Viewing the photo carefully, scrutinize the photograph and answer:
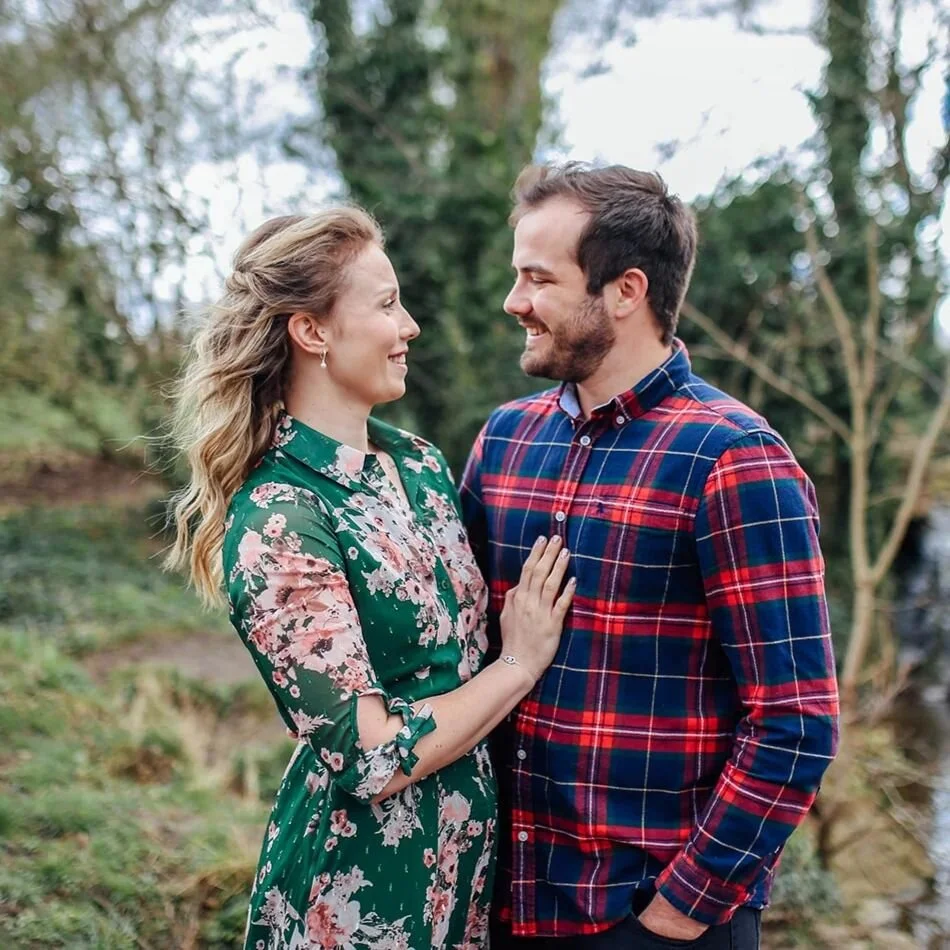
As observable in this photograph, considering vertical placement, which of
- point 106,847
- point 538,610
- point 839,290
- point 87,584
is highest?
point 839,290

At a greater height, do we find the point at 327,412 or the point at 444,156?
the point at 444,156

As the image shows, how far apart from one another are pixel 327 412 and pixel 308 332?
162 millimetres

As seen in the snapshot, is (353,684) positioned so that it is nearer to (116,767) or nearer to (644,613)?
(644,613)

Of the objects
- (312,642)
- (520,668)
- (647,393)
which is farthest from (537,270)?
(312,642)

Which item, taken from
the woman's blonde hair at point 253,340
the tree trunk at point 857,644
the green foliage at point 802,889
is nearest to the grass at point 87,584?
the green foliage at point 802,889

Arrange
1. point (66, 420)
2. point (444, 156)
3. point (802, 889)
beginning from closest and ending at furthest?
point (802, 889) → point (444, 156) → point (66, 420)

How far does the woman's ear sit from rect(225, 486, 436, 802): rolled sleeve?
1.22ft

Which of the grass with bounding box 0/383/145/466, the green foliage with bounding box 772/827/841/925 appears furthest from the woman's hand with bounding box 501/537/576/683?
the grass with bounding box 0/383/145/466

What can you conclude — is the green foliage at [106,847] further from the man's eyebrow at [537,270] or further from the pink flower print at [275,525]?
the man's eyebrow at [537,270]

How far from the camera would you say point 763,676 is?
1.85m

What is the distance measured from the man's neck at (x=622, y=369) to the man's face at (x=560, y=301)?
2 centimetres

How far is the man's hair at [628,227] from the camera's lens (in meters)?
2.12

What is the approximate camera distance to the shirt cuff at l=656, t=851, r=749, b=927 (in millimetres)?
1861

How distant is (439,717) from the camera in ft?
6.13
